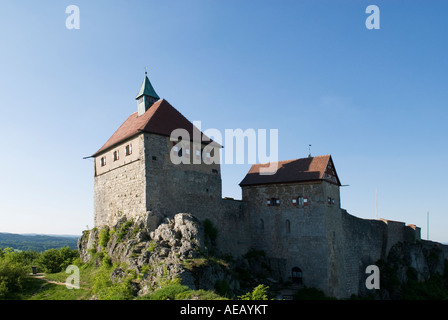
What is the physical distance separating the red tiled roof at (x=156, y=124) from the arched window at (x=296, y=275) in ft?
45.6

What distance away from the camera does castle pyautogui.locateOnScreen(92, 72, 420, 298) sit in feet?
107

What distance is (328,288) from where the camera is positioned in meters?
35.3

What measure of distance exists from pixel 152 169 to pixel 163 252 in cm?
757

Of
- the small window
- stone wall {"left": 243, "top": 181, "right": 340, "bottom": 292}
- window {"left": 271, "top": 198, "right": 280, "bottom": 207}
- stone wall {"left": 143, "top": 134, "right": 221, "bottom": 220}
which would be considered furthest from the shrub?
window {"left": 271, "top": 198, "right": 280, "bottom": 207}

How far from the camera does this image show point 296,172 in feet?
127

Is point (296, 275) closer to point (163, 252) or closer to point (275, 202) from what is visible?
point (275, 202)

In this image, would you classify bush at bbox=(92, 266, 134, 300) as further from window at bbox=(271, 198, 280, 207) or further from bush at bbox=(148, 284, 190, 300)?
window at bbox=(271, 198, 280, 207)

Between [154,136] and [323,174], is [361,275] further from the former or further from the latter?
[154,136]

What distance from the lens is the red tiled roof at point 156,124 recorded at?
3319 centimetres

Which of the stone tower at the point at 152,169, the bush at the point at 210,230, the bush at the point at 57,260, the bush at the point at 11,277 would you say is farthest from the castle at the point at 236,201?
the bush at the point at 11,277

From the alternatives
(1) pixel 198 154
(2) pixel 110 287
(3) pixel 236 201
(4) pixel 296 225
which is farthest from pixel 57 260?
(4) pixel 296 225

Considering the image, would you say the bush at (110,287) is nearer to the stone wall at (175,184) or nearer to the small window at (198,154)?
the stone wall at (175,184)
